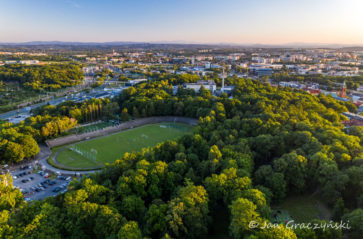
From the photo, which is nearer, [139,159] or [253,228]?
[253,228]

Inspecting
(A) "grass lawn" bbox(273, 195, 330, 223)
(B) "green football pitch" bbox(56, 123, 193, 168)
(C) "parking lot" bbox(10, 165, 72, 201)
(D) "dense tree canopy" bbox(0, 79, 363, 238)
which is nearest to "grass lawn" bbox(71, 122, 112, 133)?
(B) "green football pitch" bbox(56, 123, 193, 168)

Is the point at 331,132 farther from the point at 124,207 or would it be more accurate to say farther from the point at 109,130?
the point at 109,130

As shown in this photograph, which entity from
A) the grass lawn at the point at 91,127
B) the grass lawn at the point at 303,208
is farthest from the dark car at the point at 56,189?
the grass lawn at the point at 303,208

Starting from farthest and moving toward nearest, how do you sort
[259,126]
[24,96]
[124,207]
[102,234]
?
[24,96] < [259,126] < [124,207] < [102,234]

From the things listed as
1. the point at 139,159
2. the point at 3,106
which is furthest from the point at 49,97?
the point at 139,159

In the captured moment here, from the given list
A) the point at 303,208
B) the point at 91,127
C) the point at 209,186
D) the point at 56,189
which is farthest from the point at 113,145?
the point at 303,208

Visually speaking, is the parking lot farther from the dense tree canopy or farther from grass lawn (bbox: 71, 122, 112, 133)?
grass lawn (bbox: 71, 122, 112, 133)

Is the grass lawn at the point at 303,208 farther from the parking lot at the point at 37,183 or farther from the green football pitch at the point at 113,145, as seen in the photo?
the parking lot at the point at 37,183
